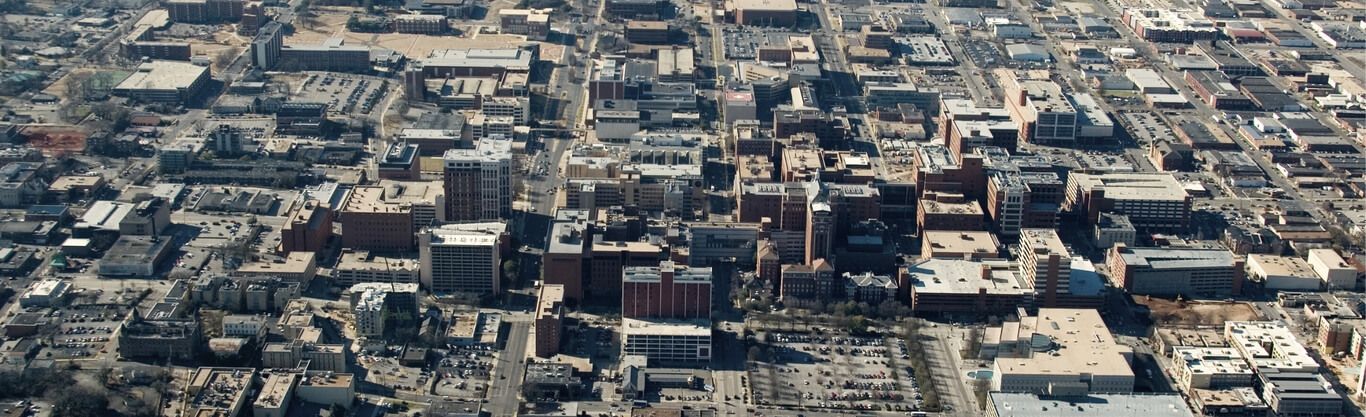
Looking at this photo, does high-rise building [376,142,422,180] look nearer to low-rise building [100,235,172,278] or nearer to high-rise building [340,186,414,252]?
high-rise building [340,186,414,252]

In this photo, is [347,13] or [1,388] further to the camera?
[347,13]

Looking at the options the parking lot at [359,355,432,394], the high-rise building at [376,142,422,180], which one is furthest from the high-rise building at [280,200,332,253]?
the parking lot at [359,355,432,394]

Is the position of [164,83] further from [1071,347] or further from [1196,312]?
[1196,312]

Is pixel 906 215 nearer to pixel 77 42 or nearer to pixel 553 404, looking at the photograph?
pixel 553 404

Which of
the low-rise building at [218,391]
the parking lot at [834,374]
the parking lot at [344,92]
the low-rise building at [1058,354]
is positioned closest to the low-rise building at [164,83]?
the parking lot at [344,92]

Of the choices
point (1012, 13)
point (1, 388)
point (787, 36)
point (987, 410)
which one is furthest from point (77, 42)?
point (987, 410)
